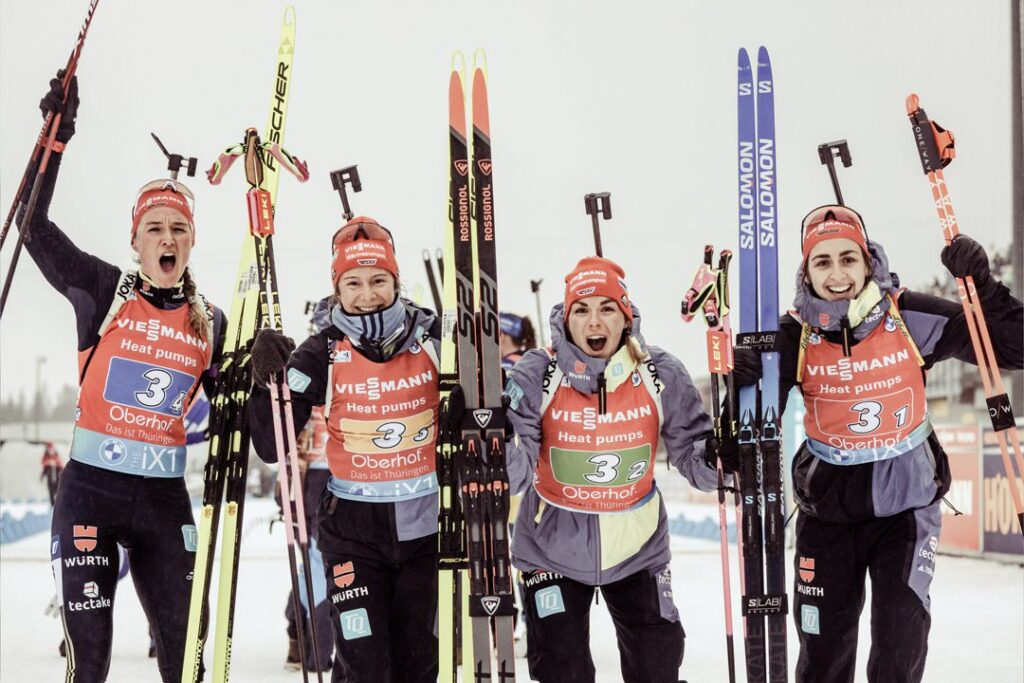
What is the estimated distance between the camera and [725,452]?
2.76 m

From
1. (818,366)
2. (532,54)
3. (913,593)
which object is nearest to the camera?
(913,593)

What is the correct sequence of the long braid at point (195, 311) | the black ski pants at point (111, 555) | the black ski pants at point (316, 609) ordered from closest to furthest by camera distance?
the black ski pants at point (111, 555) → the long braid at point (195, 311) → the black ski pants at point (316, 609)

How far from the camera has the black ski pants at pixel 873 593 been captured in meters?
2.75

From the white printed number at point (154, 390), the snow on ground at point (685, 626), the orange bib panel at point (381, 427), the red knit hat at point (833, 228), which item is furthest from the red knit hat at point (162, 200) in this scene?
the snow on ground at point (685, 626)

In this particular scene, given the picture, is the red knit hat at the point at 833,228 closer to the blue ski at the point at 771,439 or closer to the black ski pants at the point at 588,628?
the blue ski at the point at 771,439

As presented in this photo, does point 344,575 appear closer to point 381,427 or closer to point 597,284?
point 381,427

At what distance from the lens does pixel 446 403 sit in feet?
9.23

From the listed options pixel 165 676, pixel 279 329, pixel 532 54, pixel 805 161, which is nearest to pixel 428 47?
pixel 532 54

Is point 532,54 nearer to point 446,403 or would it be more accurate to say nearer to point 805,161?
point 805,161

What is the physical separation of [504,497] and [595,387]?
0.37 m

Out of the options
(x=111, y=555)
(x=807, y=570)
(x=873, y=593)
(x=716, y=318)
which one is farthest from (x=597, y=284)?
(x=111, y=555)

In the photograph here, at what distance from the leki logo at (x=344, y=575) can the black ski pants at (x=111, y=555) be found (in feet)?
1.36

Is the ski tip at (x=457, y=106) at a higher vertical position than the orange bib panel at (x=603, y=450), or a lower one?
higher

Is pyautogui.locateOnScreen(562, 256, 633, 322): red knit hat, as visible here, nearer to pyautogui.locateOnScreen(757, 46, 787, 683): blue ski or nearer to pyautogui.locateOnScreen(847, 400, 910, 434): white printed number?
pyautogui.locateOnScreen(757, 46, 787, 683): blue ski
